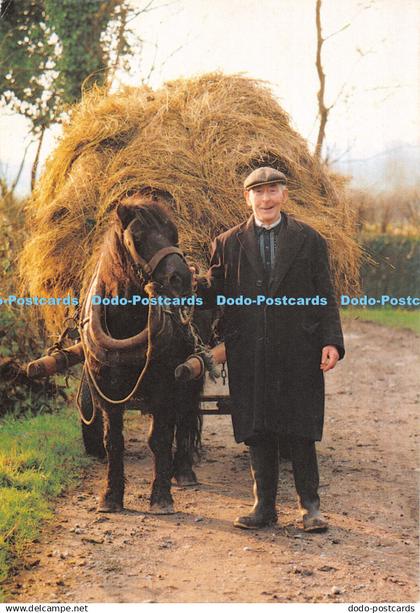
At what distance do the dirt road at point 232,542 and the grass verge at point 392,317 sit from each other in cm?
826

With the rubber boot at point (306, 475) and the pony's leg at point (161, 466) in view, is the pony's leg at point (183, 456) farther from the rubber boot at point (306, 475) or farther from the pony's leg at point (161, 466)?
the rubber boot at point (306, 475)

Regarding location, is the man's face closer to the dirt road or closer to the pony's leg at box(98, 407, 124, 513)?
the pony's leg at box(98, 407, 124, 513)

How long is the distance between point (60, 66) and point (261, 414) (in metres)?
6.80

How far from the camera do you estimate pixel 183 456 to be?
5258 mm

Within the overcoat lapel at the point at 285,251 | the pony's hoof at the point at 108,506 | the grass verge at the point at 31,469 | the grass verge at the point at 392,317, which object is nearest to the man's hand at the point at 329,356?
the overcoat lapel at the point at 285,251

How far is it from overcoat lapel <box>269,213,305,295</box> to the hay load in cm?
83

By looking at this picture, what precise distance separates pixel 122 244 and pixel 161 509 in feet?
4.84

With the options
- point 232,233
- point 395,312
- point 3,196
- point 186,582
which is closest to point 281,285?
point 232,233

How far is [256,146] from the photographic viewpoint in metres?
5.36

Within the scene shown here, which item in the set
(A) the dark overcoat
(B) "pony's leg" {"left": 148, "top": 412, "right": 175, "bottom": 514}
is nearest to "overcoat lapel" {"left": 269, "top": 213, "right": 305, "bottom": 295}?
(A) the dark overcoat

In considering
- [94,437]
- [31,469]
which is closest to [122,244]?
[31,469]

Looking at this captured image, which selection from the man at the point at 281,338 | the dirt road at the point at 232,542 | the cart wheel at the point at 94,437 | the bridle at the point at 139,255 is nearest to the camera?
the dirt road at the point at 232,542

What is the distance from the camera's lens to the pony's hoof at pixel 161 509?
4.58 meters

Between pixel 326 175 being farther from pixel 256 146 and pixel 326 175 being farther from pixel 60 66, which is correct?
pixel 60 66
